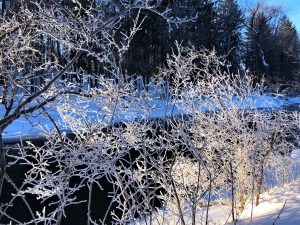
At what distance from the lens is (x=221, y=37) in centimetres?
3944

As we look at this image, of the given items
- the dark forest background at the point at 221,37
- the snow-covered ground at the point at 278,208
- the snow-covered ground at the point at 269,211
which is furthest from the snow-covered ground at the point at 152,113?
the dark forest background at the point at 221,37

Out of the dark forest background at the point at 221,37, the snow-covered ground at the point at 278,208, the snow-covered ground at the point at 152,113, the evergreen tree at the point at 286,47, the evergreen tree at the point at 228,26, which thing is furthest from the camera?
the evergreen tree at the point at 286,47

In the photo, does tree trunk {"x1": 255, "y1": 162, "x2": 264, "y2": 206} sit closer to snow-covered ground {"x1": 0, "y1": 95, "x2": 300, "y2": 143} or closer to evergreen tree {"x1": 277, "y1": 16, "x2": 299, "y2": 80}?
snow-covered ground {"x1": 0, "y1": 95, "x2": 300, "y2": 143}

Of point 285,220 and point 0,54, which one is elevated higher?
point 0,54

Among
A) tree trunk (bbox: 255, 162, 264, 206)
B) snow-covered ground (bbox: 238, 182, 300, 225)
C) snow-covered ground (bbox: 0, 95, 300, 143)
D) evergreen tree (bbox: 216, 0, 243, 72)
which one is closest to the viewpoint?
snow-covered ground (bbox: 0, 95, 300, 143)

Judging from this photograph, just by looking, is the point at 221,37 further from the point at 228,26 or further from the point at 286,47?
the point at 286,47

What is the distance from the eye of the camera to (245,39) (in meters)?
53.5

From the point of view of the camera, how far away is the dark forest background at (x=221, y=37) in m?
31.0

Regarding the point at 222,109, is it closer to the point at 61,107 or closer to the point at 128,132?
A: the point at 128,132

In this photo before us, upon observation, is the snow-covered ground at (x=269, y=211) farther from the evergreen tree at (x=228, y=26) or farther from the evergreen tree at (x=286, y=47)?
the evergreen tree at (x=286, y=47)

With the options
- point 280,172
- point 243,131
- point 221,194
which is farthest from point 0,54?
point 280,172

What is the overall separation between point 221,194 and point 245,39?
155 feet

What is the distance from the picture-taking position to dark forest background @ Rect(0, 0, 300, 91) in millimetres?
31016

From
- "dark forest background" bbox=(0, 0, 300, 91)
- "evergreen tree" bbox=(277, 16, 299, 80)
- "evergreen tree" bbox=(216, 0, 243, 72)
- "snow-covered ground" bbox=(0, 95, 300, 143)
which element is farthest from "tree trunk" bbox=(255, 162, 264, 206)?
"evergreen tree" bbox=(277, 16, 299, 80)
